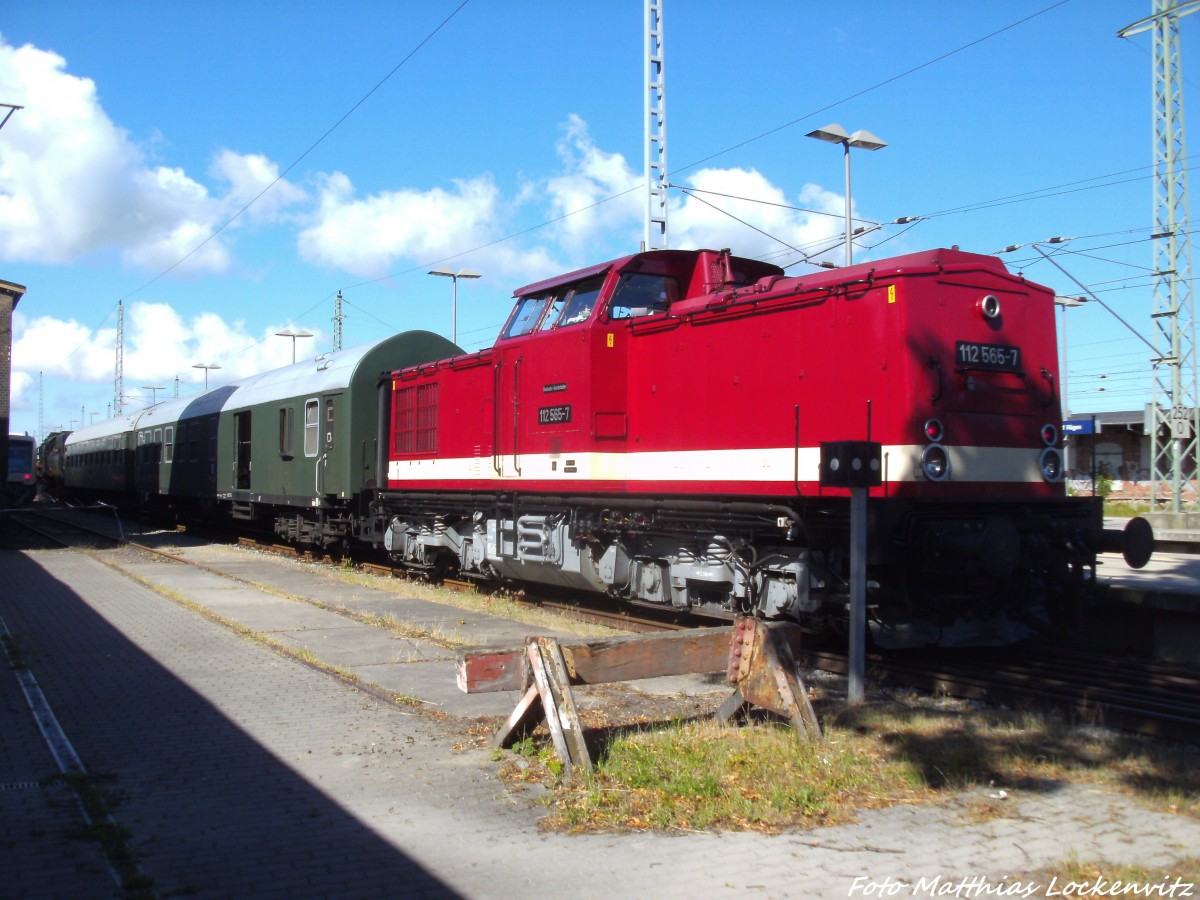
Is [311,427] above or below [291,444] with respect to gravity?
above

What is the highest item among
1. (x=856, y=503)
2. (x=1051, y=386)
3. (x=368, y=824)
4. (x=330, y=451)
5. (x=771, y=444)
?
(x=1051, y=386)

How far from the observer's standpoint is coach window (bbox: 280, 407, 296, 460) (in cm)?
1938

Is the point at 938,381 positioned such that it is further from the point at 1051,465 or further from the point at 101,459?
the point at 101,459

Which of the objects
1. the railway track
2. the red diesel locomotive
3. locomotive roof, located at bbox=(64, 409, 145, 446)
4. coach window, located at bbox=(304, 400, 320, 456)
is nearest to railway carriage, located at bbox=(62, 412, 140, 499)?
locomotive roof, located at bbox=(64, 409, 145, 446)

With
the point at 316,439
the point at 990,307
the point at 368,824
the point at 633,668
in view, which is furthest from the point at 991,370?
the point at 316,439

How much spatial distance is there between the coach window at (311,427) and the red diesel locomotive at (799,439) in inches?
266

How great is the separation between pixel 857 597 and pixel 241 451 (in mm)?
18223

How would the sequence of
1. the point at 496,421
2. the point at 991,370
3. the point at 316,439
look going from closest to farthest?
the point at 991,370
the point at 496,421
the point at 316,439

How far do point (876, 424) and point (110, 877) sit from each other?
6.47 metres

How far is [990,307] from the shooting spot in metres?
8.90

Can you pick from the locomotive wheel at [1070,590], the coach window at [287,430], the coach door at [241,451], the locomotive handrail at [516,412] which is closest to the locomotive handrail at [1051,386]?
the locomotive wheel at [1070,590]

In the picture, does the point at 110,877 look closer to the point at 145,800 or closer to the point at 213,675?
the point at 145,800

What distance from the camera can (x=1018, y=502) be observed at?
8961 mm

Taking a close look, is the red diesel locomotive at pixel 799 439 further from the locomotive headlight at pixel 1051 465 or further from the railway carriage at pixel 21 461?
the railway carriage at pixel 21 461
